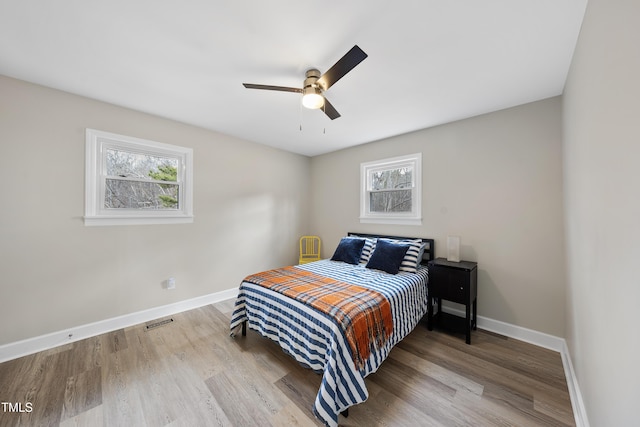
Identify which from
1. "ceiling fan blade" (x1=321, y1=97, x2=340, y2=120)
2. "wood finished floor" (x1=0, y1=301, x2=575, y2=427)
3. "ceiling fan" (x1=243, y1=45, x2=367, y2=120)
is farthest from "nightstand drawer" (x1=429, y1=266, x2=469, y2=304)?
"ceiling fan" (x1=243, y1=45, x2=367, y2=120)

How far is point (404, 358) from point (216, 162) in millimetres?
3445

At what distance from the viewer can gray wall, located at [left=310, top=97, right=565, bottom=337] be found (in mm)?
2318

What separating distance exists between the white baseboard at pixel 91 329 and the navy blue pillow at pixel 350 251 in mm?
1985

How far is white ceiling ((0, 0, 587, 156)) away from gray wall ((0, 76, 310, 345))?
0.29 meters

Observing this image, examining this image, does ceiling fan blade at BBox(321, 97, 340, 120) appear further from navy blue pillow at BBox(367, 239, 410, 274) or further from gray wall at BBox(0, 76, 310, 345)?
gray wall at BBox(0, 76, 310, 345)

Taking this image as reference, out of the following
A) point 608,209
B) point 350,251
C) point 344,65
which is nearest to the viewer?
point 608,209

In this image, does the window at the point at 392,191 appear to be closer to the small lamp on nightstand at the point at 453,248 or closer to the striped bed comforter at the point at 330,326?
the small lamp on nightstand at the point at 453,248

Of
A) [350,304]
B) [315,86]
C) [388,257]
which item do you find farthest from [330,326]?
[315,86]

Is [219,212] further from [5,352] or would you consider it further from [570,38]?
[570,38]

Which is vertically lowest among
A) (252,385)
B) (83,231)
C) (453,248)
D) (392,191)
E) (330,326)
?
(252,385)

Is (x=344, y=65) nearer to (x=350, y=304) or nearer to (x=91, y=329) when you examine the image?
(x=350, y=304)

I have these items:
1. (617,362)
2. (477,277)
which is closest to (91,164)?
(617,362)

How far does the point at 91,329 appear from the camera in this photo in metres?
2.46

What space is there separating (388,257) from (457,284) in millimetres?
774
